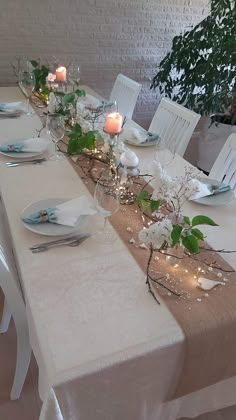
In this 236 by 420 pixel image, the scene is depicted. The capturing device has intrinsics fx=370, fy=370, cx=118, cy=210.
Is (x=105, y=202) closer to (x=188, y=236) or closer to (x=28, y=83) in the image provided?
(x=188, y=236)

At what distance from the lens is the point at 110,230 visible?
3.53 ft

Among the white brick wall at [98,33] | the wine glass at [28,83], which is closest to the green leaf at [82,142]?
the wine glass at [28,83]

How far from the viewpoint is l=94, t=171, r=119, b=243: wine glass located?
102 centimetres

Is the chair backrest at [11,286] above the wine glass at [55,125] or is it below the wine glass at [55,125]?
below

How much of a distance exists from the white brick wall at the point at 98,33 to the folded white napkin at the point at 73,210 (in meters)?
2.09

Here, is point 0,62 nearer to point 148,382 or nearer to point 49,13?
point 49,13

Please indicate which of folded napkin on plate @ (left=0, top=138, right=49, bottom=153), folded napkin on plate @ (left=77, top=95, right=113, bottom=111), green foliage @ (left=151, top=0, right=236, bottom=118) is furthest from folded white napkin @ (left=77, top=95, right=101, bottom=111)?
green foliage @ (left=151, top=0, right=236, bottom=118)

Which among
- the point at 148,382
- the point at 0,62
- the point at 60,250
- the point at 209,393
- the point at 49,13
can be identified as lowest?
the point at 209,393

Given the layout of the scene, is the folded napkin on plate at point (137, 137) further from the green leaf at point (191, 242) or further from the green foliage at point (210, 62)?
the green foliage at point (210, 62)

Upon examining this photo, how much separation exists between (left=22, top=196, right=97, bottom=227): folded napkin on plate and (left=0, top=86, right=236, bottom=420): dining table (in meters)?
0.03

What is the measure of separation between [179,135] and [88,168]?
610mm

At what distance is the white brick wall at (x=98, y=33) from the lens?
2.72m

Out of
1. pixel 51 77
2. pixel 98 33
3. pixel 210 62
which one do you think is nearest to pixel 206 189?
pixel 51 77

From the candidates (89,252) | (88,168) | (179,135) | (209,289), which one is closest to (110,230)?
(89,252)
